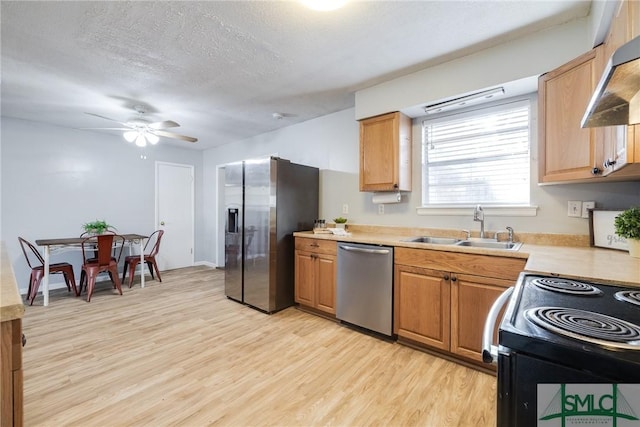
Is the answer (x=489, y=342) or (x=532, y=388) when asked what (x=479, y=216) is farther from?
(x=532, y=388)

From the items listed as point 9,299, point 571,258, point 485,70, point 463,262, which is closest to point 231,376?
point 9,299

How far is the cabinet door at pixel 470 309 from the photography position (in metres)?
1.99

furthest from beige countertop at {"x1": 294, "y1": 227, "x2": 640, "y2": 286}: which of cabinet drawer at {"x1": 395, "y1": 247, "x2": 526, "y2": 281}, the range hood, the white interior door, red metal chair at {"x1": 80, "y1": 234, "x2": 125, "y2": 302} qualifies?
the white interior door

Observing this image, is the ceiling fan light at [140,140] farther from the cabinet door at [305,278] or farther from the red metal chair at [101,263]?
the cabinet door at [305,278]

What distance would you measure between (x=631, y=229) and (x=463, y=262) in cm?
91

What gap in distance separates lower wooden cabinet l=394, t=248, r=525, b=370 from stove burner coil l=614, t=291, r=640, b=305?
0.85m

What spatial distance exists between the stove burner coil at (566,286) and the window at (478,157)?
1.45 m

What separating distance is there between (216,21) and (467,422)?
2.95m

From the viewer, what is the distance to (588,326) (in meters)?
0.73

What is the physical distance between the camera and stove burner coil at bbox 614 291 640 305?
3.04 feet

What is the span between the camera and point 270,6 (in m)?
1.76

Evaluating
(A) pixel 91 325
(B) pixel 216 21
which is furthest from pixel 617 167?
(A) pixel 91 325

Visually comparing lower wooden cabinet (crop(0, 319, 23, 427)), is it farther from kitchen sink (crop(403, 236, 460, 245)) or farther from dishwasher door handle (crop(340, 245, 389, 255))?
kitchen sink (crop(403, 236, 460, 245))

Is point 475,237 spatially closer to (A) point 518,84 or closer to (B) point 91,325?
(A) point 518,84
